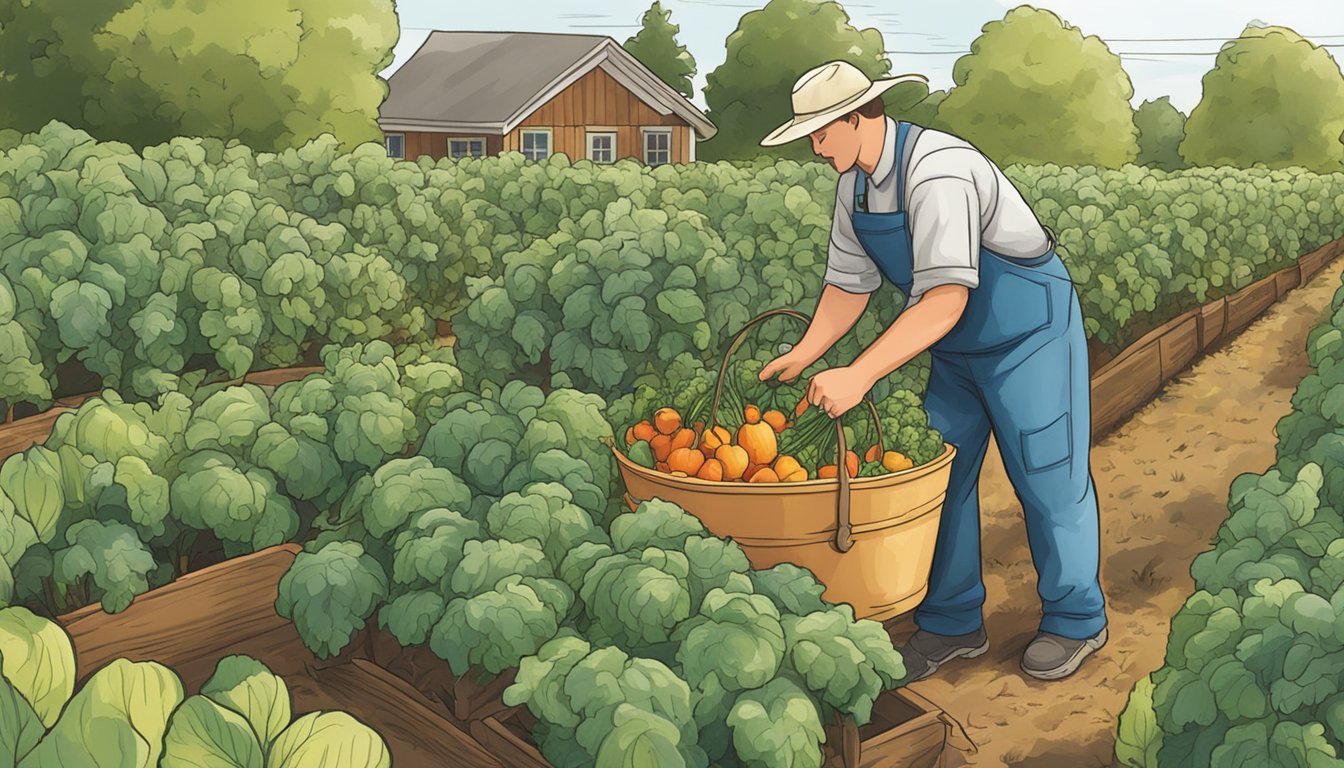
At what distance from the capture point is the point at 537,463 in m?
2.70

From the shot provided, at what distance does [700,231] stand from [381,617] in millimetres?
2144

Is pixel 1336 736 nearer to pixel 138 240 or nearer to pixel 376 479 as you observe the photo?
pixel 376 479

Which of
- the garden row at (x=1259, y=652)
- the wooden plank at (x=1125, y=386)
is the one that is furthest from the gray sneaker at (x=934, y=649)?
the wooden plank at (x=1125, y=386)

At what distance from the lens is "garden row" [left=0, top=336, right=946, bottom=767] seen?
2.06 meters

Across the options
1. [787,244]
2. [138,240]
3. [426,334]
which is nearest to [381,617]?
[138,240]

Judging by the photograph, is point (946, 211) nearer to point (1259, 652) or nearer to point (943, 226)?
point (943, 226)

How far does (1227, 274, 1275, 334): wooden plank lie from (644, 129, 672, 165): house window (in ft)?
19.4

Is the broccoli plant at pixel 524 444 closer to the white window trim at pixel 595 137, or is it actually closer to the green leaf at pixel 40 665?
the green leaf at pixel 40 665

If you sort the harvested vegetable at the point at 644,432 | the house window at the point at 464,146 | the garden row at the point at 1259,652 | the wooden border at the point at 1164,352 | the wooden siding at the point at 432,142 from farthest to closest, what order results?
1. the house window at the point at 464,146
2. the wooden siding at the point at 432,142
3. the wooden border at the point at 1164,352
4. the harvested vegetable at the point at 644,432
5. the garden row at the point at 1259,652

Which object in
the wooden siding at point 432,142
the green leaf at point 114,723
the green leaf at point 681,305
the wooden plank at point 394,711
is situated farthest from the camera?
the wooden siding at point 432,142

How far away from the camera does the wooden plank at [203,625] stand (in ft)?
8.11

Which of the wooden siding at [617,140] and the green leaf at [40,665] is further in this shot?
the wooden siding at [617,140]

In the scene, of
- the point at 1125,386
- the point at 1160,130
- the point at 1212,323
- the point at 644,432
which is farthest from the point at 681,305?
the point at 1160,130

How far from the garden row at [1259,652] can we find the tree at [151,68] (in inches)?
339
